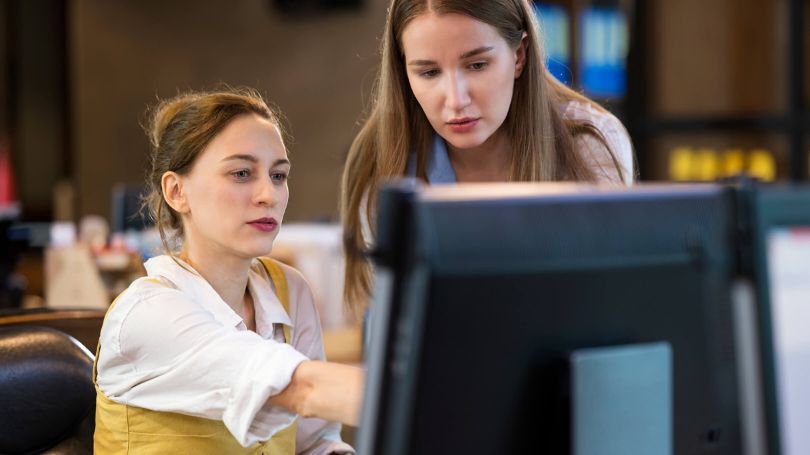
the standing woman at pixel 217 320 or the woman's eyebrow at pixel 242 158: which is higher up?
the woman's eyebrow at pixel 242 158

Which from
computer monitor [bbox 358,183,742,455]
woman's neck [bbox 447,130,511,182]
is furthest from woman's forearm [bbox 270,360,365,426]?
woman's neck [bbox 447,130,511,182]

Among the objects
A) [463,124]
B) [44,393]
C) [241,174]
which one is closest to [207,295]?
[241,174]

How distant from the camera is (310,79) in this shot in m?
8.03

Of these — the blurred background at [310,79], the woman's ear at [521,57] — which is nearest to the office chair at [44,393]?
the woman's ear at [521,57]

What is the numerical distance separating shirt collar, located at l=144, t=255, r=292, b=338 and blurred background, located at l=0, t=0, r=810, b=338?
16.7 ft

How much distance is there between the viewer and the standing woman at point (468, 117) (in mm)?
1553

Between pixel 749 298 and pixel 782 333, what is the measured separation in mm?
43

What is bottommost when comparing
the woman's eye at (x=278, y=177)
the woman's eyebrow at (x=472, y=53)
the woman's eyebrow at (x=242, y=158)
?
the woman's eye at (x=278, y=177)

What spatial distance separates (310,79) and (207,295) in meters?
6.69

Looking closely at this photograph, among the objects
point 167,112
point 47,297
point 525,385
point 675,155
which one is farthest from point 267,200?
point 675,155

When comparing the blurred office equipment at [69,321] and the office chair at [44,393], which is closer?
the office chair at [44,393]

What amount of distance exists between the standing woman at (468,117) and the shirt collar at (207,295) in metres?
0.15

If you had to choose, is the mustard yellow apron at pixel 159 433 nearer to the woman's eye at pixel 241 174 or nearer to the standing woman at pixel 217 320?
the standing woman at pixel 217 320

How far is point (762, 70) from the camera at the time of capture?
675cm
